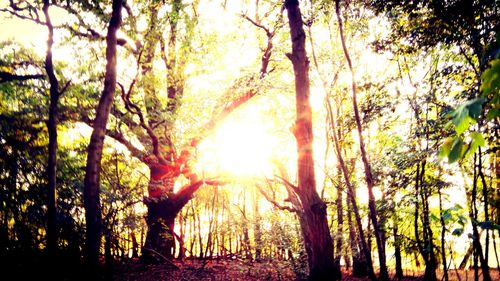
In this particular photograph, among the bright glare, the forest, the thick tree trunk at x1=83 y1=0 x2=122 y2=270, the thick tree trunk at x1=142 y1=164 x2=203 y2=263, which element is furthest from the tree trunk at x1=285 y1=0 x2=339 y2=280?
the thick tree trunk at x1=142 y1=164 x2=203 y2=263

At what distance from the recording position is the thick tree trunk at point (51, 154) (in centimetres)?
695

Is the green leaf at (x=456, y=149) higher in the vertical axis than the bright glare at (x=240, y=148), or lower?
lower

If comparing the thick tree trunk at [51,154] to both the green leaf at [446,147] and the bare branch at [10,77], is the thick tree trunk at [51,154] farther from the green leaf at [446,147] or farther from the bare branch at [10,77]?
the green leaf at [446,147]

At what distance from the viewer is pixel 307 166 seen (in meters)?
5.81

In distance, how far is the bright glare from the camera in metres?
9.35

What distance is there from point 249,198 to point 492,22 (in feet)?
53.2

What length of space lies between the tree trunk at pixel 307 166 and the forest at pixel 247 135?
0.03m

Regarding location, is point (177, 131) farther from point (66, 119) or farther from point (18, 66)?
point (18, 66)

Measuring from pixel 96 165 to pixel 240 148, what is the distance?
4960 millimetres

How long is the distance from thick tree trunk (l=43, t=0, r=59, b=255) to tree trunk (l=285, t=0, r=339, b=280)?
5552mm

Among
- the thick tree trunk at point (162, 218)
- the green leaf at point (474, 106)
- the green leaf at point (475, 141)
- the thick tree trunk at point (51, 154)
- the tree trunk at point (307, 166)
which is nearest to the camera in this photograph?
Result: the green leaf at point (474, 106)

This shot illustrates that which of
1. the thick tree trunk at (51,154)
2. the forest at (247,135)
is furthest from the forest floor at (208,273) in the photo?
the thick tree trunk at (51,154)

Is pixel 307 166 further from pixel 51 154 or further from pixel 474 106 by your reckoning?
pixel 51 154

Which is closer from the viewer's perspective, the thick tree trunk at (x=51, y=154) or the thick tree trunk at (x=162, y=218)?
the thick tree trunk at (x=51, y=154)
